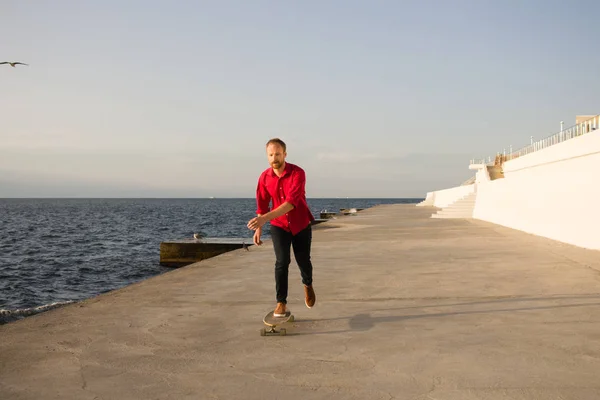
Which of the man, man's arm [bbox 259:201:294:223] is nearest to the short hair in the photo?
the man

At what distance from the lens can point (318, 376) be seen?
3.80m

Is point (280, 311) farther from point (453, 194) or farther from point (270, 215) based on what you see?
point (453, 194)

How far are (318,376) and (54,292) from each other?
15.1m

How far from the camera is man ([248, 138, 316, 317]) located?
208 inches

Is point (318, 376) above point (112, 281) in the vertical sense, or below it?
above

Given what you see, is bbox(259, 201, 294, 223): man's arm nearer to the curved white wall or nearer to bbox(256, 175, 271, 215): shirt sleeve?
bbox(256, 175, 271, 215): shirt sleeve

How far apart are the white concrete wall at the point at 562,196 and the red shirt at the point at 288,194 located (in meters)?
8.76

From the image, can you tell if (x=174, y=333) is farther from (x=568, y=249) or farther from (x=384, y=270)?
(x=568, y=249)

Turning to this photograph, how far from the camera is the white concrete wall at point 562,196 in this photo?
12.2m

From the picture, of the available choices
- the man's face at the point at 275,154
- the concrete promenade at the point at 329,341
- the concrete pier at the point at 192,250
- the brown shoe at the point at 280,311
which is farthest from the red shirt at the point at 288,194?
the concrete pier at the point at 192,250

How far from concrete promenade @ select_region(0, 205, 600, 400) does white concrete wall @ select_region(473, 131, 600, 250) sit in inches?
163

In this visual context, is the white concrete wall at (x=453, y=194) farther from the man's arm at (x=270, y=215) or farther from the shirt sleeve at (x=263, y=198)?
the man's arm at (x=270, y=215)

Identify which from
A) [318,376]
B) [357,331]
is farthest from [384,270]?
[318,376]

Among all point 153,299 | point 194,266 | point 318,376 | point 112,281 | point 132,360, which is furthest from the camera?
point 112,281
